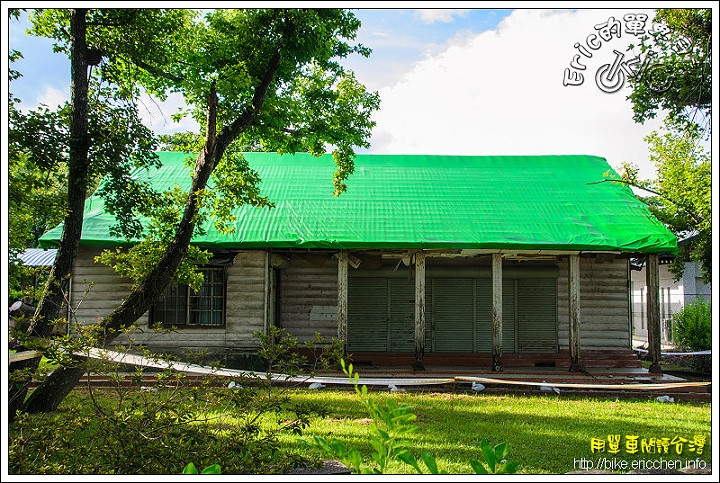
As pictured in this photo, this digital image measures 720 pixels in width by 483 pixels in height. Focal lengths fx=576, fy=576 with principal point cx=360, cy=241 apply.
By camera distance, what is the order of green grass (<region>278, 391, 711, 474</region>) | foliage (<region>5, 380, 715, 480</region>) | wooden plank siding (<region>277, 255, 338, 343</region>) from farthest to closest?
1. wooden plank siding (<region>277, 255, 338, 343</region>)
2. green grass (<region>278, 391, 711, 474</region>)
3. foliage (<region>5, 380, 715, 480</region>)

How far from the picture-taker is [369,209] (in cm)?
1497

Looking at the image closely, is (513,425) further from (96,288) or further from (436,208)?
(96,288)

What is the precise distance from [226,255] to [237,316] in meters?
1.51

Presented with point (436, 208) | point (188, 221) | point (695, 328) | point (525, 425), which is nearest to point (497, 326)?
point (436, 208)

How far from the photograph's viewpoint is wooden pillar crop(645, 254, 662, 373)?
1334 centimetres

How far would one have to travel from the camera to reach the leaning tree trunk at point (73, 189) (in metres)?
8.29

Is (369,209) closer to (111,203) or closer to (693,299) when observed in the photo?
(111,203)

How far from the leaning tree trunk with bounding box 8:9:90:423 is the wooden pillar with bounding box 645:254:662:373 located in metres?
12.1

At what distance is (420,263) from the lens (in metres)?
13.7

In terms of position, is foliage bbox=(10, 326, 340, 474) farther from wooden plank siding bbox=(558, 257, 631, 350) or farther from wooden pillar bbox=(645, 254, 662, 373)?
wooden plank siding bbox=(558, 257, 631, 350)

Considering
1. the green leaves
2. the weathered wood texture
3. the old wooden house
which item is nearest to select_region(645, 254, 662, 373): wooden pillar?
the old wooden house

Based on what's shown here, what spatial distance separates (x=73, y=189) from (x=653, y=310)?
12.2 meters

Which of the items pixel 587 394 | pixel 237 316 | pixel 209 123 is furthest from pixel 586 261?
pixel 209 123

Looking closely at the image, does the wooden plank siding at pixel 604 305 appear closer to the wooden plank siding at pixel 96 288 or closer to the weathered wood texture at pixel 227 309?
the weathered wood texture at pixel 227 309
